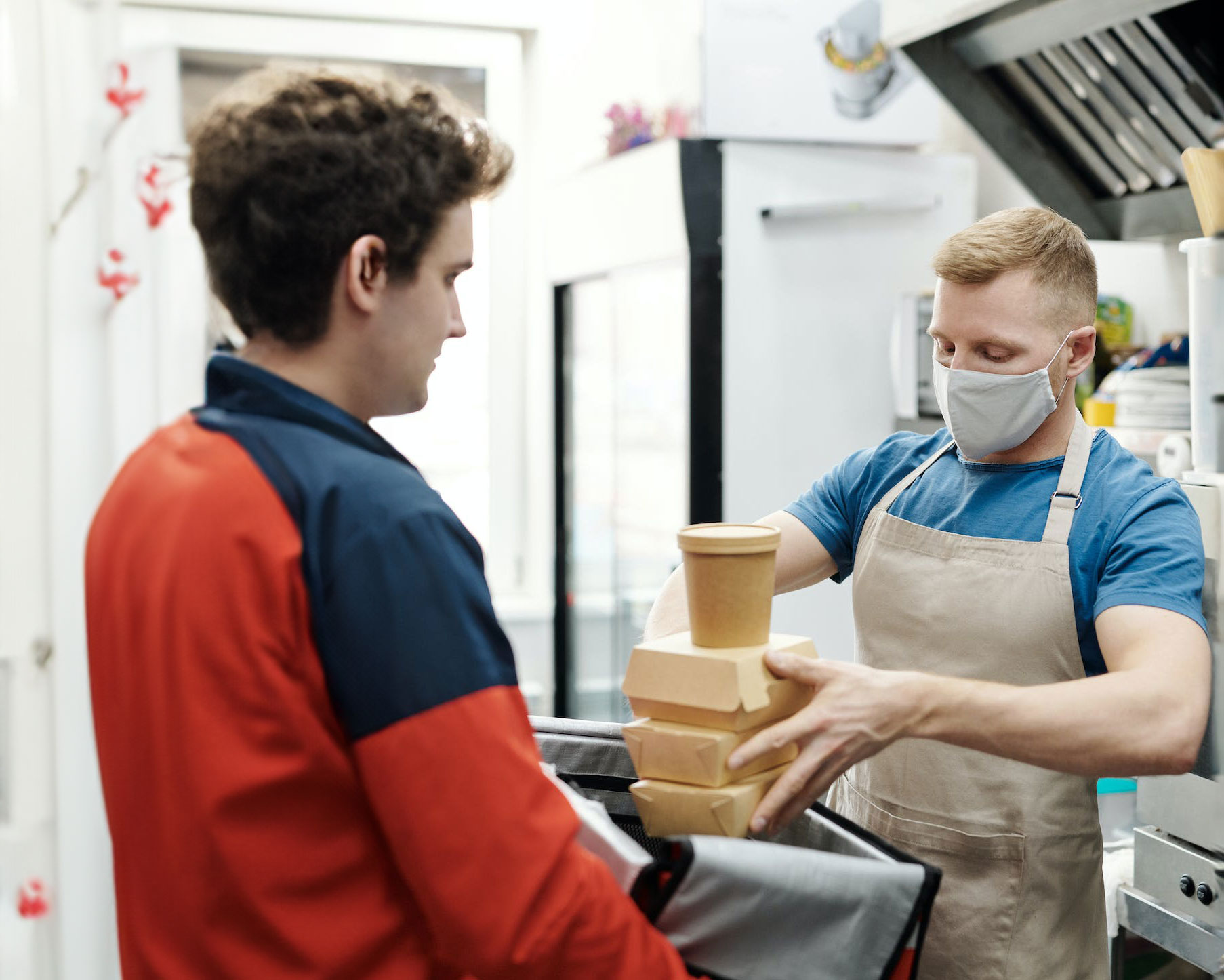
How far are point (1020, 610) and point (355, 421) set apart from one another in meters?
0.81

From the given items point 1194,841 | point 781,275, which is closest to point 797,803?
point 1194,841

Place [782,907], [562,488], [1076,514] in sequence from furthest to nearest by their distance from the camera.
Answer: [562,488]
[1076,514]
[782,907]

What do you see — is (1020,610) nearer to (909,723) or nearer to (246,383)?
(909,723)

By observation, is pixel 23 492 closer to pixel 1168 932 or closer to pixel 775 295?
pixel 775 295

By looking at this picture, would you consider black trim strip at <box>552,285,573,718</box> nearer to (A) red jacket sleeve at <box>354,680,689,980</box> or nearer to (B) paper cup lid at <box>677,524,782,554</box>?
(B) paper cup lid at <box>677,524,782,554</box>

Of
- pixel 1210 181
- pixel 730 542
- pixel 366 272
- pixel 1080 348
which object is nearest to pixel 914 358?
pixel 1210 181

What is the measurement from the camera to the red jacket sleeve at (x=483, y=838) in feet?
2.64

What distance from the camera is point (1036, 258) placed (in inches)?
53.1

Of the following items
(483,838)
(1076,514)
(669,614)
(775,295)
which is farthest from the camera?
(775,295)

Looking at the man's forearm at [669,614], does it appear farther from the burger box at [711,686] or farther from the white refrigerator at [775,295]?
the white refrigerator at [775,295]

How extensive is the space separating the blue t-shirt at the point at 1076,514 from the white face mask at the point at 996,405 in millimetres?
57

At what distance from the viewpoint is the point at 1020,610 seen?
132 cm

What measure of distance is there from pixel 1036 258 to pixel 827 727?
63 centimetres

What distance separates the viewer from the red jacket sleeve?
806 millimetres
